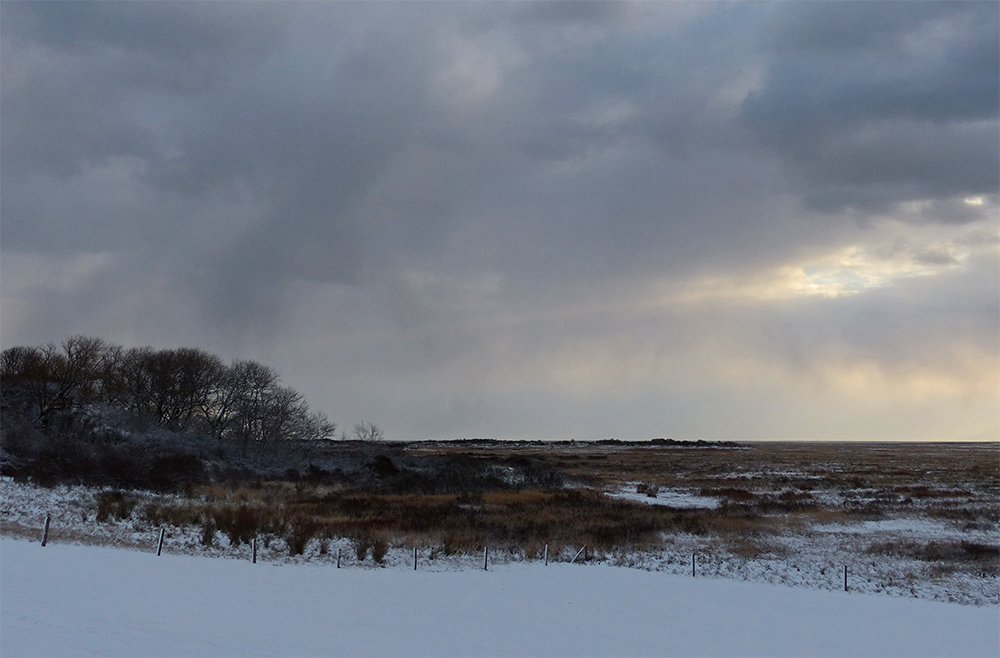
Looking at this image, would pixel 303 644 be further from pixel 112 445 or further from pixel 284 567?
pixel 112 445

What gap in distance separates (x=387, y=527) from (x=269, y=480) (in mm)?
25253

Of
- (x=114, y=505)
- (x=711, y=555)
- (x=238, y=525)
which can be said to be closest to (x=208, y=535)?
(x=238, y=525)

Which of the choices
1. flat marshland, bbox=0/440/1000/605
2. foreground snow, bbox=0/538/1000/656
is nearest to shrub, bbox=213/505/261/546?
flat marshland, bbox=0/440/1000/605

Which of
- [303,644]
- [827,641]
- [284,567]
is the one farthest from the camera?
[284,567]

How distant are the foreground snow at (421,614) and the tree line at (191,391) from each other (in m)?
48.0

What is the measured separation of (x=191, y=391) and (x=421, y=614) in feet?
216

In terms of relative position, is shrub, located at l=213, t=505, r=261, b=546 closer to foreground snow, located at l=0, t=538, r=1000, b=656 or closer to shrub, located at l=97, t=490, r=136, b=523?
foreground snow, located at l=0, t=538, r=1000, b=656

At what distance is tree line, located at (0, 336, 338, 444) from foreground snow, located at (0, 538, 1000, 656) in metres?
48.0

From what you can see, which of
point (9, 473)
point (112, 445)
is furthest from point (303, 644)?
point (112, 445)

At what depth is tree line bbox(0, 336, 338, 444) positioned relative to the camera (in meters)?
62.6

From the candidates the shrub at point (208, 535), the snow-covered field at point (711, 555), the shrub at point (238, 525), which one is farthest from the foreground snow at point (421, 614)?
the shrub at point (238, 525)

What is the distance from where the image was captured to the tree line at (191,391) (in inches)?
2464

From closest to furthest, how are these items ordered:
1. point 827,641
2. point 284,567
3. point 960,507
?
point 827,641 < point 284,567 < point 960,507

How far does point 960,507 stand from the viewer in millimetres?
38531
